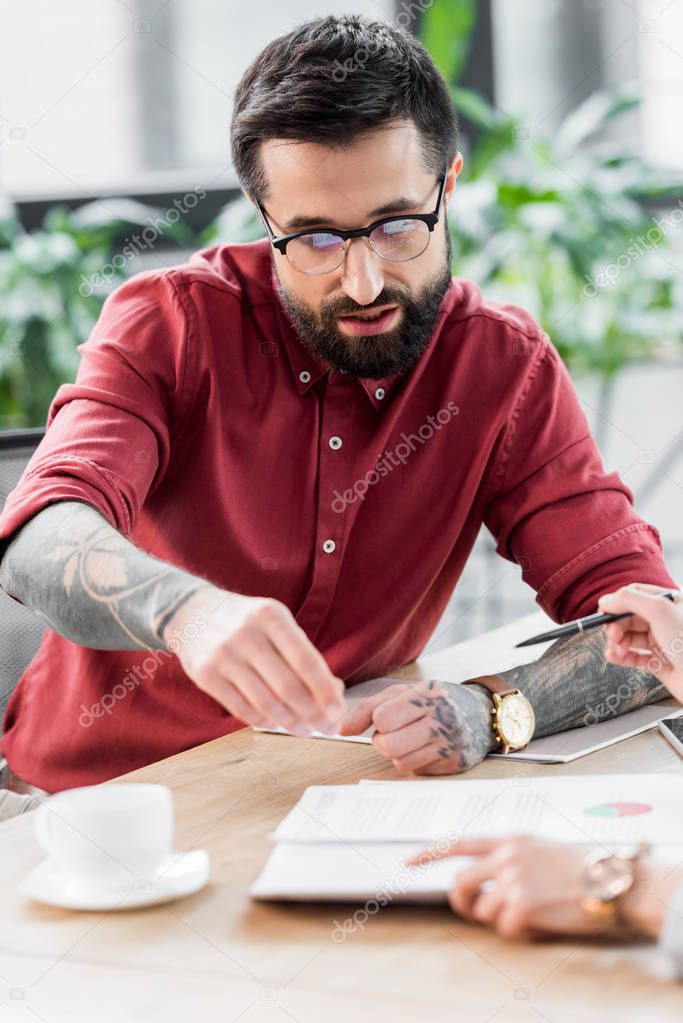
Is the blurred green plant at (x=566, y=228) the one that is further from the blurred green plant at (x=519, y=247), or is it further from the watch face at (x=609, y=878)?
the watch face at (x=609, y=878)

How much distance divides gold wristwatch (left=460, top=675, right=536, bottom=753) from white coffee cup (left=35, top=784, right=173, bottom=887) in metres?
0.43

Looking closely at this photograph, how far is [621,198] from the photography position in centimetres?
329

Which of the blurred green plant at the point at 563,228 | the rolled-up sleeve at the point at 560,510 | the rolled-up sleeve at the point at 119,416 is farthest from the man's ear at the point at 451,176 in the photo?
the blurred green plant at the point at 563,228

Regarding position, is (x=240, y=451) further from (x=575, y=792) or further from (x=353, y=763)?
(x=575, y=792)

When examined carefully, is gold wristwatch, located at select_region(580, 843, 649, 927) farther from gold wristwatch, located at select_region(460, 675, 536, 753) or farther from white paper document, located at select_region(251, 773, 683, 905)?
→ gold wristwatch, located at select_region(460, 675, 536, 753)

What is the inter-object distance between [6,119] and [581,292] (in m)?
1.78

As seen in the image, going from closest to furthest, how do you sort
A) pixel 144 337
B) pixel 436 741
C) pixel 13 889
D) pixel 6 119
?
pixel 13 889 → pixel 436 741 → pixel 144 337 → pixel 6 119

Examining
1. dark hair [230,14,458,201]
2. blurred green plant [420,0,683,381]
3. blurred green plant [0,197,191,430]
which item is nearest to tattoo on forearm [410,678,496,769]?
dark hair [230,14,458,201]

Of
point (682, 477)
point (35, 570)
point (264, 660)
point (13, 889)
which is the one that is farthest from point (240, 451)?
point (682, 477)

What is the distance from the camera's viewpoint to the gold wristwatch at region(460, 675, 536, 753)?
120 centimetres

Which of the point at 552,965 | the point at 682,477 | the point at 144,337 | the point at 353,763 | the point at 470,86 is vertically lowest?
the point at 682,477

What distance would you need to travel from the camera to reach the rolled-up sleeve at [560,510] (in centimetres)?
151

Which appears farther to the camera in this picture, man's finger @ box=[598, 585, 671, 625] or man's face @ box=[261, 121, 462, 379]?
man's face @ box=[261, 121, 462, 379]

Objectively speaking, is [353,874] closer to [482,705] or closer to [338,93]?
[482,705]
